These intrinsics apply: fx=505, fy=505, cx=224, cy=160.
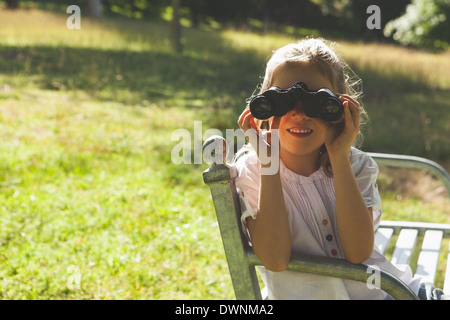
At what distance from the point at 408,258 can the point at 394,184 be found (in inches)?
111

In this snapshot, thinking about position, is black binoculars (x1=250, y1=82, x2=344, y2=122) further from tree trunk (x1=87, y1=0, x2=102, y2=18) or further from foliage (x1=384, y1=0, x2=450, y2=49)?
tree trunk (x1=87, y1=0, x2=102, y2=18)

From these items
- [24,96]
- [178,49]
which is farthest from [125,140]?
[178,49]

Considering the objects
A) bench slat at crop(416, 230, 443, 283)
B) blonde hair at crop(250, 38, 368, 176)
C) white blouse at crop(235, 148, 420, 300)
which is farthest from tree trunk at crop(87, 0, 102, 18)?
white blouse at crop(235, 148, 420, 300)

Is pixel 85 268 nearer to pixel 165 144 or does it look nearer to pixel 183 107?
pixel 165 144

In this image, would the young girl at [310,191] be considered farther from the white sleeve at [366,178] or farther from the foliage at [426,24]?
the foliage at [426,24]

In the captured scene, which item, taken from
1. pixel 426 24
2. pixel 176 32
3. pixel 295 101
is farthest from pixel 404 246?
pixel 426 24

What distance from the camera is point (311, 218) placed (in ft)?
5.67

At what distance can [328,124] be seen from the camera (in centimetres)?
158

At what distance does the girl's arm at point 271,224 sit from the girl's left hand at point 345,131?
171mm

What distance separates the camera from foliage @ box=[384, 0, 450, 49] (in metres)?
22.2

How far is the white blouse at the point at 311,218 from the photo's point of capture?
1.70m

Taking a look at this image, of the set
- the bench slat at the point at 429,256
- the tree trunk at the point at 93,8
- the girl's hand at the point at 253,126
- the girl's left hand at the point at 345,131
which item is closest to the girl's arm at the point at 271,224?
the girl's hand at the point at 253,126

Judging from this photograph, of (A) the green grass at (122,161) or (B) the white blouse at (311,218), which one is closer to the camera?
(B) the white blouse at (311,218)

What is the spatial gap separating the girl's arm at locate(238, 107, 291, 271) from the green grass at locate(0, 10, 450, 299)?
1.45 meters
